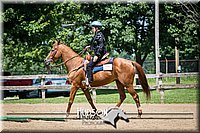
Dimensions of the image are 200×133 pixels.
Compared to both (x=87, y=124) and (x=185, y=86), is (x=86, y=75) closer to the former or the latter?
(x=87, y=124)

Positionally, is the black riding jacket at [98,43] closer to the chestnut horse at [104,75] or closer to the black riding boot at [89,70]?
the black riding boot at [89,70]

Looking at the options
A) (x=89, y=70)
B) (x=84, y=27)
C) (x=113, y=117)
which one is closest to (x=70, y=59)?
(x=89, y=70)

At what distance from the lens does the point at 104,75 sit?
836 centimetres

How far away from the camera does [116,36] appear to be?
18781mm

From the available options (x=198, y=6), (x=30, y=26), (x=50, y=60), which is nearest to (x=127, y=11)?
(x=198, y=6)

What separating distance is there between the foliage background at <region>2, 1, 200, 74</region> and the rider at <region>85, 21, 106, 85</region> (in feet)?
25.1

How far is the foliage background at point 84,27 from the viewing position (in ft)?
50.7

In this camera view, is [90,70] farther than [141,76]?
No

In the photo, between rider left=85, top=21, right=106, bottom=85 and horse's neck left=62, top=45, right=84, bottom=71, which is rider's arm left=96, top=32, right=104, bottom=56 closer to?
rider left=85, top=21, right=106, bottom=85

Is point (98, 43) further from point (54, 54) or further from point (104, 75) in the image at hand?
point (54, 54)

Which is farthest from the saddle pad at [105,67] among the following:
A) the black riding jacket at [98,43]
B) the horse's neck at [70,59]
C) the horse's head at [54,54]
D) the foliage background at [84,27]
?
the foliage background at [84,27]

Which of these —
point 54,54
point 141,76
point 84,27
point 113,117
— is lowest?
point 113,117

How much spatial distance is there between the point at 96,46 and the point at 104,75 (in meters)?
0.89

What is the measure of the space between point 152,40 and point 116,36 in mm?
2474
